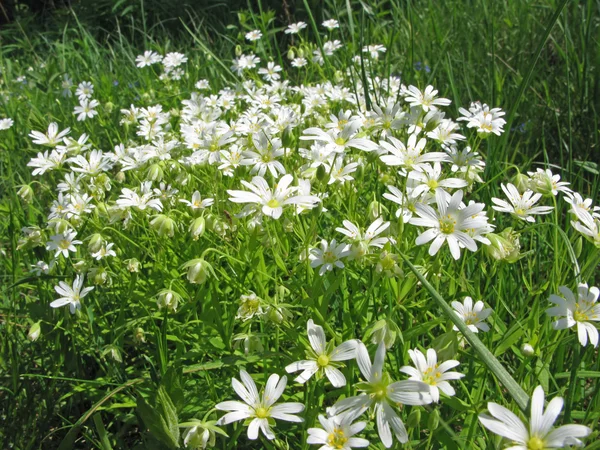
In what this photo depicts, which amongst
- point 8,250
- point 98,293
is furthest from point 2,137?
point 98,293

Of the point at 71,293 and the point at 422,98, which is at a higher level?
the point at 422,98

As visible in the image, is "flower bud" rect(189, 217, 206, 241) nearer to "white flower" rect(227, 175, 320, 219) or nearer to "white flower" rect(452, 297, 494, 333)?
"white flower" rect(227, 175, 320, 219)

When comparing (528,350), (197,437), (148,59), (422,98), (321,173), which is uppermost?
(321,173)

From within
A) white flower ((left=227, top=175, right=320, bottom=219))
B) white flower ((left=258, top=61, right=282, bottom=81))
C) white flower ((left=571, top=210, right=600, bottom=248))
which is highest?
white flower ((left=227, top=175, right=320, bottom=219))

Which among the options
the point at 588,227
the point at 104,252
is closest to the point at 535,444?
the point at 588,227

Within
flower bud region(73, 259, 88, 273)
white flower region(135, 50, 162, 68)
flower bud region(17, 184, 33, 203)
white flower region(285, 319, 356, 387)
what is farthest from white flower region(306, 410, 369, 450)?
white flower region(135, 50, 162, 68)

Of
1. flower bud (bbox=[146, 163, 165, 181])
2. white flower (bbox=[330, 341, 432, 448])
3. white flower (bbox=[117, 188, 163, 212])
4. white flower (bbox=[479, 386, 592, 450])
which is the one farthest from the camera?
flower bud (bbox=[146, 163, 165, 181])

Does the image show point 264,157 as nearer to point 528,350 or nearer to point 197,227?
point 197,227

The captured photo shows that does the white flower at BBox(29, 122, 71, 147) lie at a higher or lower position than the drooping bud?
higher
